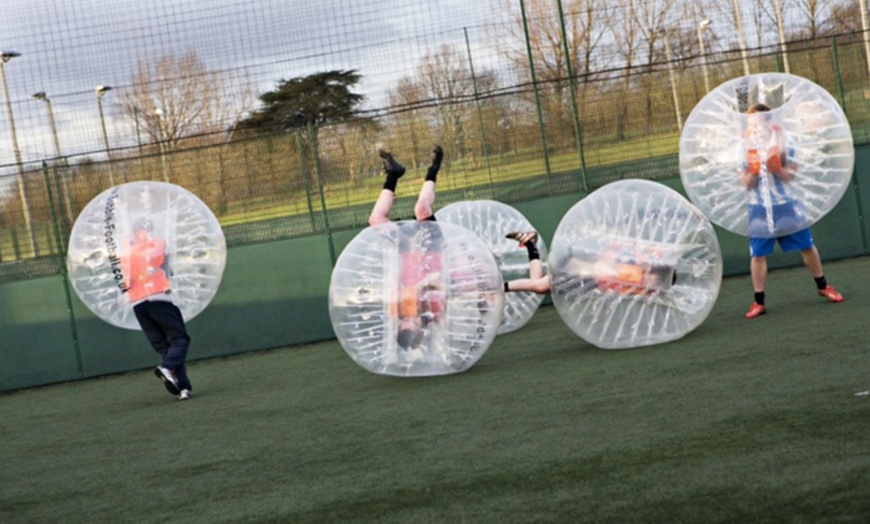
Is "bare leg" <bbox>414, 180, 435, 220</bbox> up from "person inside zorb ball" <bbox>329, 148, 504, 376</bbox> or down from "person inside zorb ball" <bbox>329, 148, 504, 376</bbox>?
up

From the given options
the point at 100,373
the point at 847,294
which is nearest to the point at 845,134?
the point at 847,294

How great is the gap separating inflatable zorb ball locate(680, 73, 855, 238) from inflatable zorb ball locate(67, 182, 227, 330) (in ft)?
11.7

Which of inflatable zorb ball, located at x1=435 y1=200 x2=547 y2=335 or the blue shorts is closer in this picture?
the blue shorts

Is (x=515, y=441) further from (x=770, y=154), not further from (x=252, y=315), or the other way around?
(x=252, y=315)

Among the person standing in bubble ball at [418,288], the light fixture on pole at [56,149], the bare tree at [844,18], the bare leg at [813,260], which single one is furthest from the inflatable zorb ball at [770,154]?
the light fixture on pole at [56,149]

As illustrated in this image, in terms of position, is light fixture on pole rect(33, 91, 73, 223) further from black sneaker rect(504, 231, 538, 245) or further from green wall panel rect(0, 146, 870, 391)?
black sneaker rect(504, 231, 538, 245)

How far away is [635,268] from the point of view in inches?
309

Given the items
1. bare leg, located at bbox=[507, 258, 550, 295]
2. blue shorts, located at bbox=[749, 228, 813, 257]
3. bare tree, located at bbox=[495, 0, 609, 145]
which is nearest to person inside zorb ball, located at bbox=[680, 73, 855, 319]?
blue shorts, located at bbox=[749, 228, 813, 257]

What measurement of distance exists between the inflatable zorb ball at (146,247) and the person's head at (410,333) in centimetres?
174

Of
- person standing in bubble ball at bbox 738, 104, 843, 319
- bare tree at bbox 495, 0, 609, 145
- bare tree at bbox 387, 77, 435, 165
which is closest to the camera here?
person standing in bubble ball at bbox 738, 104, 843, 319

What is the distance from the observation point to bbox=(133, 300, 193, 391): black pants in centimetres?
890

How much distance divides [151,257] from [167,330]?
2.22ft

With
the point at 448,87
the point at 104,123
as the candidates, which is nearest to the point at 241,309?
the point at 104,123

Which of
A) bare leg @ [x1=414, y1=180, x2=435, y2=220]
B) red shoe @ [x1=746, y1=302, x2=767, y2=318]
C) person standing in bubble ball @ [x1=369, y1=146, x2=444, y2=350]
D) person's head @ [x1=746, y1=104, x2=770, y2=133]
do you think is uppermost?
person's head @ [x1=746, y1=104, x2=770, y2=133]
